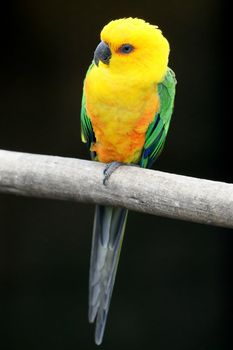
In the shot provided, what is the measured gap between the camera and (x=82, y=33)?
306 centimetres

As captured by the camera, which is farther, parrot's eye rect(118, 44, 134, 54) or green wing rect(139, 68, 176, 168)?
green wing rect(139, 68, 176, 168)

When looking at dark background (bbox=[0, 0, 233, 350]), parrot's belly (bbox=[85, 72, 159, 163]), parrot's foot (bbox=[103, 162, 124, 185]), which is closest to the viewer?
parrot's foot (bbox=[103, 162, 124, 185])

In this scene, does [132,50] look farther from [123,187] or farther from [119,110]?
[123,187]

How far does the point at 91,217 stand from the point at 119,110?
1.20 meters

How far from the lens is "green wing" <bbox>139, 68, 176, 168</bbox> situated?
6.97ft

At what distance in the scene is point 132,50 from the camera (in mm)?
1996

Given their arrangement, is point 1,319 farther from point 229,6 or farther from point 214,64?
point 229,6

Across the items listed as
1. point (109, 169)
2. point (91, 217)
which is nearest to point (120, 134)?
point (109, 169)

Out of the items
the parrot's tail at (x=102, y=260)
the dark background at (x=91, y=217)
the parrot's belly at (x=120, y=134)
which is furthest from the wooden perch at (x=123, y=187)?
the dark background at (x=91, y=217)

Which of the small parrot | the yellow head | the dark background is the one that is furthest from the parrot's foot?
the dark background

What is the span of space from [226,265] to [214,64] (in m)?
0.91

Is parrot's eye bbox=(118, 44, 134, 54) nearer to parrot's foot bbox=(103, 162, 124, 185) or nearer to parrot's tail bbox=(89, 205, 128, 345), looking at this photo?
parrot's foot bbox=(103, 162, 124, 185)

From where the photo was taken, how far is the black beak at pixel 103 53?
78.9 inches

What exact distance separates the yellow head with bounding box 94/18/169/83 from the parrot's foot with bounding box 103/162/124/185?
0.25 m
